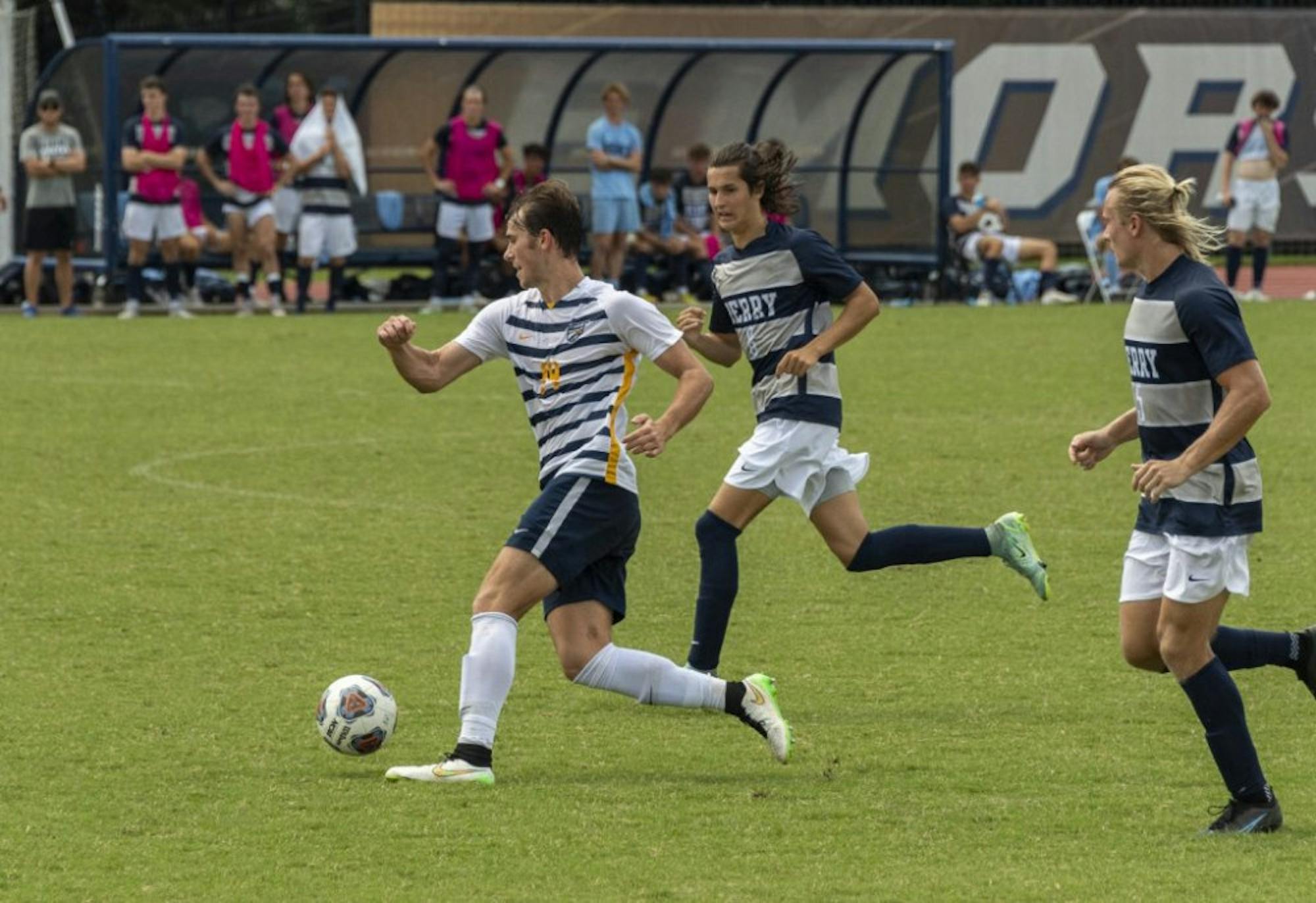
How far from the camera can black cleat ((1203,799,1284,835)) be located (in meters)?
5.89

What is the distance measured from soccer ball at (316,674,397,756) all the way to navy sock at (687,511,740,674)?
55.7 inches

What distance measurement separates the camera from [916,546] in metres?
8.37

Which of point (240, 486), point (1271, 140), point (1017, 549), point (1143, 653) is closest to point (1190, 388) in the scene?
point (1143, 653)

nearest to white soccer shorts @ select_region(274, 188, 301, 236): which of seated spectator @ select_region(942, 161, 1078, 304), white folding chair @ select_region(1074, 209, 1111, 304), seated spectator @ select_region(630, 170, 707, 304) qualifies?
seated spectator @ select_region(630, 170, 707, 304)

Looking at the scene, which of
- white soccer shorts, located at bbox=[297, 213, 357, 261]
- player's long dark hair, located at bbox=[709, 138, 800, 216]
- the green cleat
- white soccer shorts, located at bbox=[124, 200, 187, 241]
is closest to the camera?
player's long dark hair, located at bbox=[709, 138, 800, 216]

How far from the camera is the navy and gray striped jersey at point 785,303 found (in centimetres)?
812

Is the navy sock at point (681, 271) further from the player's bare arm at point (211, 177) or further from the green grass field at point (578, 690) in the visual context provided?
the green grass field at point (578, 690)

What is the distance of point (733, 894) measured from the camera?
5.48m

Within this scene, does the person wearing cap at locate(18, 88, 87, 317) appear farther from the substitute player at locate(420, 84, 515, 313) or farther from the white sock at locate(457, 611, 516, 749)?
the white sock at locate(457, 611, 516, 749)

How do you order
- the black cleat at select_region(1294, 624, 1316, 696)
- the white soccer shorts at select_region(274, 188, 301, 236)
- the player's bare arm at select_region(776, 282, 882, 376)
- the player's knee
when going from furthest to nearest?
1. the white soccer shorts at select_region(274, 188, 301, 236)
2. the player's bare arm at select_region(776, 282, 882, 376)
3. the black cleat at select_region(1294, 624, 1316, 696)
4. the player's knee

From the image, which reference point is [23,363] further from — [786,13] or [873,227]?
[786,13]

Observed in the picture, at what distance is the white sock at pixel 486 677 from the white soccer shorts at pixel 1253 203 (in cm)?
1911

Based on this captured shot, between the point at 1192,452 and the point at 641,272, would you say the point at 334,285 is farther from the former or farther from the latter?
the point at 1192,452

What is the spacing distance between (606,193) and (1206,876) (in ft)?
59.1
